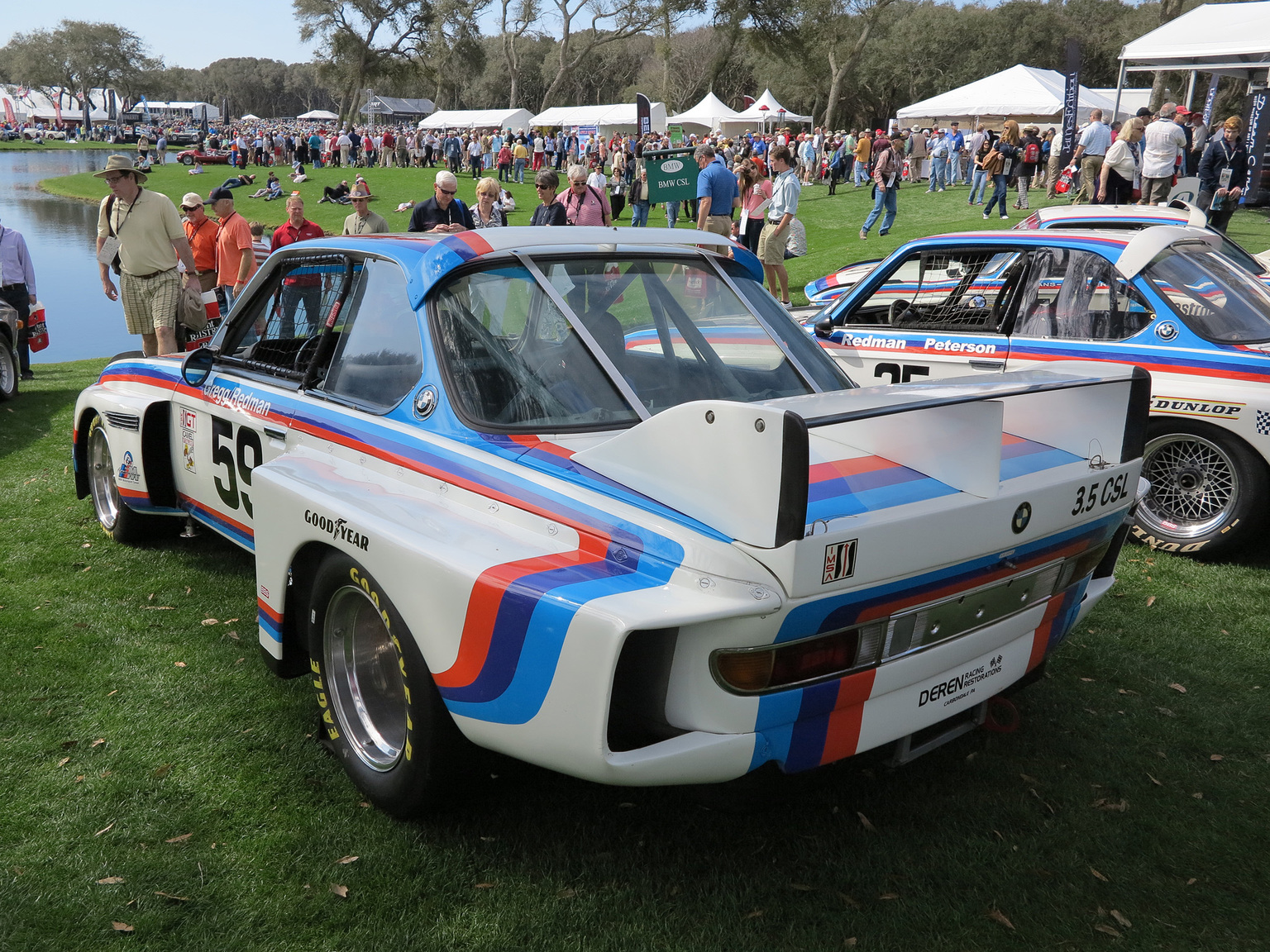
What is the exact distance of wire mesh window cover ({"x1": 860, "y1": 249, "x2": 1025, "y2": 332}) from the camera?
5.77 m

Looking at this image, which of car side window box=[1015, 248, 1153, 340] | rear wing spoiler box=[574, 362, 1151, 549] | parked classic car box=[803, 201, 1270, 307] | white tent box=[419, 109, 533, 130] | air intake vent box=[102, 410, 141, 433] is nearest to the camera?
rear wing spoiler box=[574, 362, 1151, 549]

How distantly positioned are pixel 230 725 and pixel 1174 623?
4032mm

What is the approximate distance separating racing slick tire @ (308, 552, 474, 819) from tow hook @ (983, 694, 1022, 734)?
1.70 m

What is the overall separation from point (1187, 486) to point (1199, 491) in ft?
0.21

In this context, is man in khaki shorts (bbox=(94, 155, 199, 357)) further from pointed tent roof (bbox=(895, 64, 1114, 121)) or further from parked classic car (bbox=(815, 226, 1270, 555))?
pointed tent roof (bbox=(895, 64, 1114, 121))

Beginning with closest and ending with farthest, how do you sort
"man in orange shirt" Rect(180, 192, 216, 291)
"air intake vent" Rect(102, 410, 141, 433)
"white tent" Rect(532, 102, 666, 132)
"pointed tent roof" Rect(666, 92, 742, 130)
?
1. "air intake vent" Rect(102, 410, 141, 433)
2. "man in orange shirt" Rect(180, 192, 216, 291)
3. "pointed tent roof" Rect(666, 92, 742, 130)
4. "white tent" Rect(532, 102, 666, 132)

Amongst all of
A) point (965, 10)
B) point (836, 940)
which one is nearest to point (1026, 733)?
point (836, 940)

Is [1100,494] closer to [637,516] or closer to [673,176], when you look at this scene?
[637,516]

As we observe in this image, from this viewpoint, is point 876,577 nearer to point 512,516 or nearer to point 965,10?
point 512,516

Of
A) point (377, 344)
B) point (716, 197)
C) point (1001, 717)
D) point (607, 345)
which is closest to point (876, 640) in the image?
point (607, 345)

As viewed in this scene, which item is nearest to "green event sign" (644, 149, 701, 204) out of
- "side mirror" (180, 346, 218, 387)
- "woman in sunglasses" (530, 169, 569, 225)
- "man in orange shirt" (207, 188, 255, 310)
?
"woman in sunglasses" (530, 169, 569, 225)

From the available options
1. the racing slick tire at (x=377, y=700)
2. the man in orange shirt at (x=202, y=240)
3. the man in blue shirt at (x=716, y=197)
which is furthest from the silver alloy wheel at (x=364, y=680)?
the man in blue shirt at (x=716, y=197)

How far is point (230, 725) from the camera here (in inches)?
138

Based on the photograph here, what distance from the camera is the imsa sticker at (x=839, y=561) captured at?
2152 millimetres
